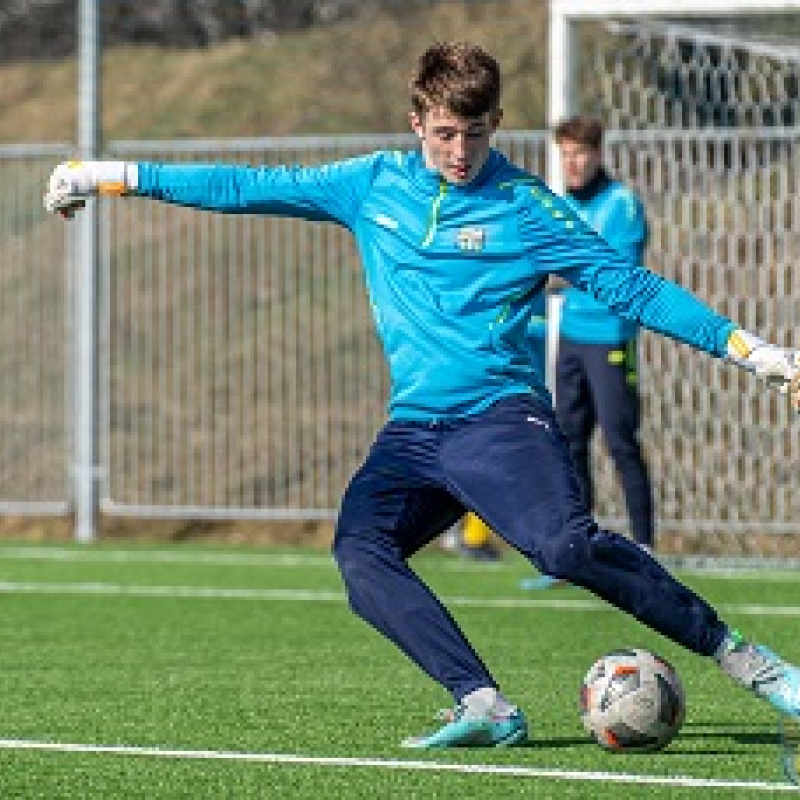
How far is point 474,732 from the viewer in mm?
7777

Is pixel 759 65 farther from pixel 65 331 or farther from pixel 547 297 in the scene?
pixel 65 331

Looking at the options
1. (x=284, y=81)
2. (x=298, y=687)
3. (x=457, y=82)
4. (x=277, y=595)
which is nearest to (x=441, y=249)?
(x=457, y=82)

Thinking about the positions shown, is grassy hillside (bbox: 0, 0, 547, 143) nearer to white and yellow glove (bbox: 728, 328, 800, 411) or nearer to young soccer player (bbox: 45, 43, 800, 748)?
young soccer player (bbox: 45, 43, 800, 748)

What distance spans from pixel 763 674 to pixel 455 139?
1.67 meters

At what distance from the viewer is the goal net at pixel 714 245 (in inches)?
616

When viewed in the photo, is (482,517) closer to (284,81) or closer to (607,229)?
(607,229)

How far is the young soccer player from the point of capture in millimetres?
7629

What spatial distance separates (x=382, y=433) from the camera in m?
8.11

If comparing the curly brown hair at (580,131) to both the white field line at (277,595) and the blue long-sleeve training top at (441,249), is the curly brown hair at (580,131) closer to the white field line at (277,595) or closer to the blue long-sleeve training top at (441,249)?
the white field line at (277,595)

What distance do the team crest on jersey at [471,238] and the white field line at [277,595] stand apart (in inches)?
182

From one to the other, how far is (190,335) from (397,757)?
413 inches

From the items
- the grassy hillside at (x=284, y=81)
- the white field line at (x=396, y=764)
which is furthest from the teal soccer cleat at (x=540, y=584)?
the grassy hillside at (x=284, y=81)

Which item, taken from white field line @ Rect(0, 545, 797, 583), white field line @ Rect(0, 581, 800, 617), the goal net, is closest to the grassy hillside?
the goal net

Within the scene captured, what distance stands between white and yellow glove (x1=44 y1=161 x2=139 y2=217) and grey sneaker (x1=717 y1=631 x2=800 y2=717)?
2.12 meters
